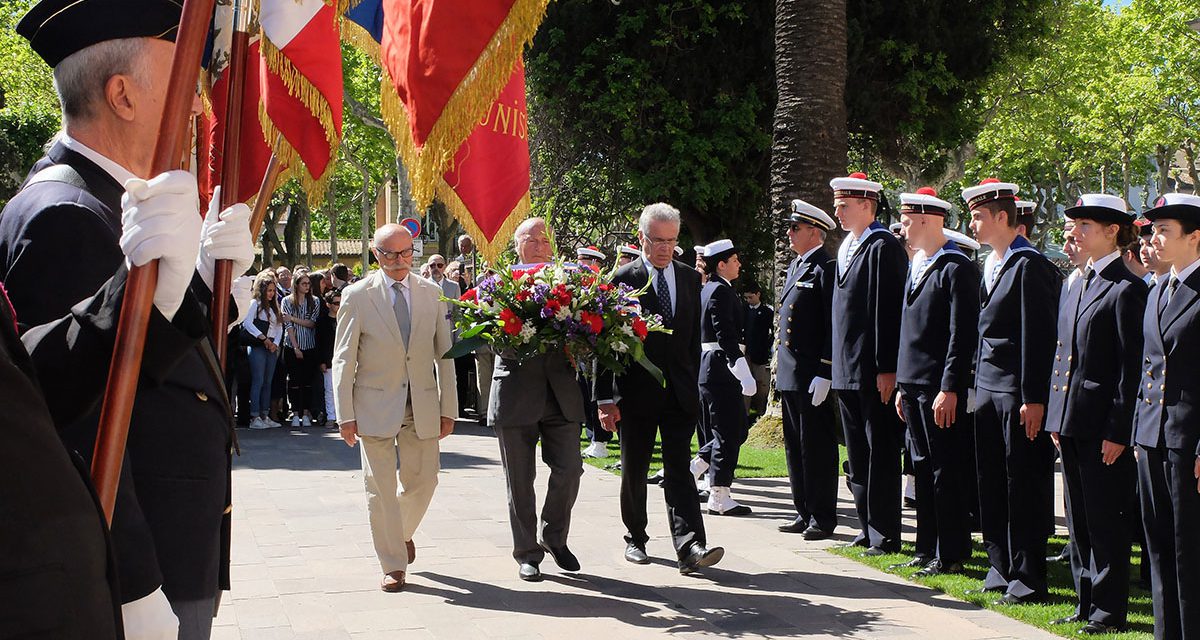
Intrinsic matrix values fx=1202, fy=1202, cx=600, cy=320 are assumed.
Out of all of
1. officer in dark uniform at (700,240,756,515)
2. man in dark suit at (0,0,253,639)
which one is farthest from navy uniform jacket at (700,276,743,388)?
man in dark suit at (0,0,253,639)

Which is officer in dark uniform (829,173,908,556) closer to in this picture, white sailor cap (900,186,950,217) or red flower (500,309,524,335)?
white sailor cap (900,186,950,217)

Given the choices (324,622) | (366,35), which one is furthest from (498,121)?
(324,622)

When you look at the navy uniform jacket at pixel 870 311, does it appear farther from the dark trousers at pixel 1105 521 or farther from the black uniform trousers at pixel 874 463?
the dark trousers at pixel 1105 521

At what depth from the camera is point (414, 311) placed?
7.36 m

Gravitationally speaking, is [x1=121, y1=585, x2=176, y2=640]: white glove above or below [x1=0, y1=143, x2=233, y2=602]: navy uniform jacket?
below

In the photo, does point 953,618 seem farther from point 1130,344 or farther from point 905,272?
point 905,272

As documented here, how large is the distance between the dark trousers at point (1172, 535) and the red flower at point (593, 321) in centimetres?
288

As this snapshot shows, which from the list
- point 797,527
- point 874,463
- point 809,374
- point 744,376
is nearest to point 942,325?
point 874,463

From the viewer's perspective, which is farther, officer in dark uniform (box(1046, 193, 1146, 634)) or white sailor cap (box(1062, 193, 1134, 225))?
white sailor cap (box(1062, 193, 1134, 225))

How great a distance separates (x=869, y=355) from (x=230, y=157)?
549 cm

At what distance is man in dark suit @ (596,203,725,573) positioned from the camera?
24.2 feet

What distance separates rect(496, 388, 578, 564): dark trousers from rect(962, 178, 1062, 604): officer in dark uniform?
240 cm

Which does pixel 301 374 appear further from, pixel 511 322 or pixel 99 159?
pixel 99 159

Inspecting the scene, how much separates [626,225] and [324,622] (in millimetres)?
13168
